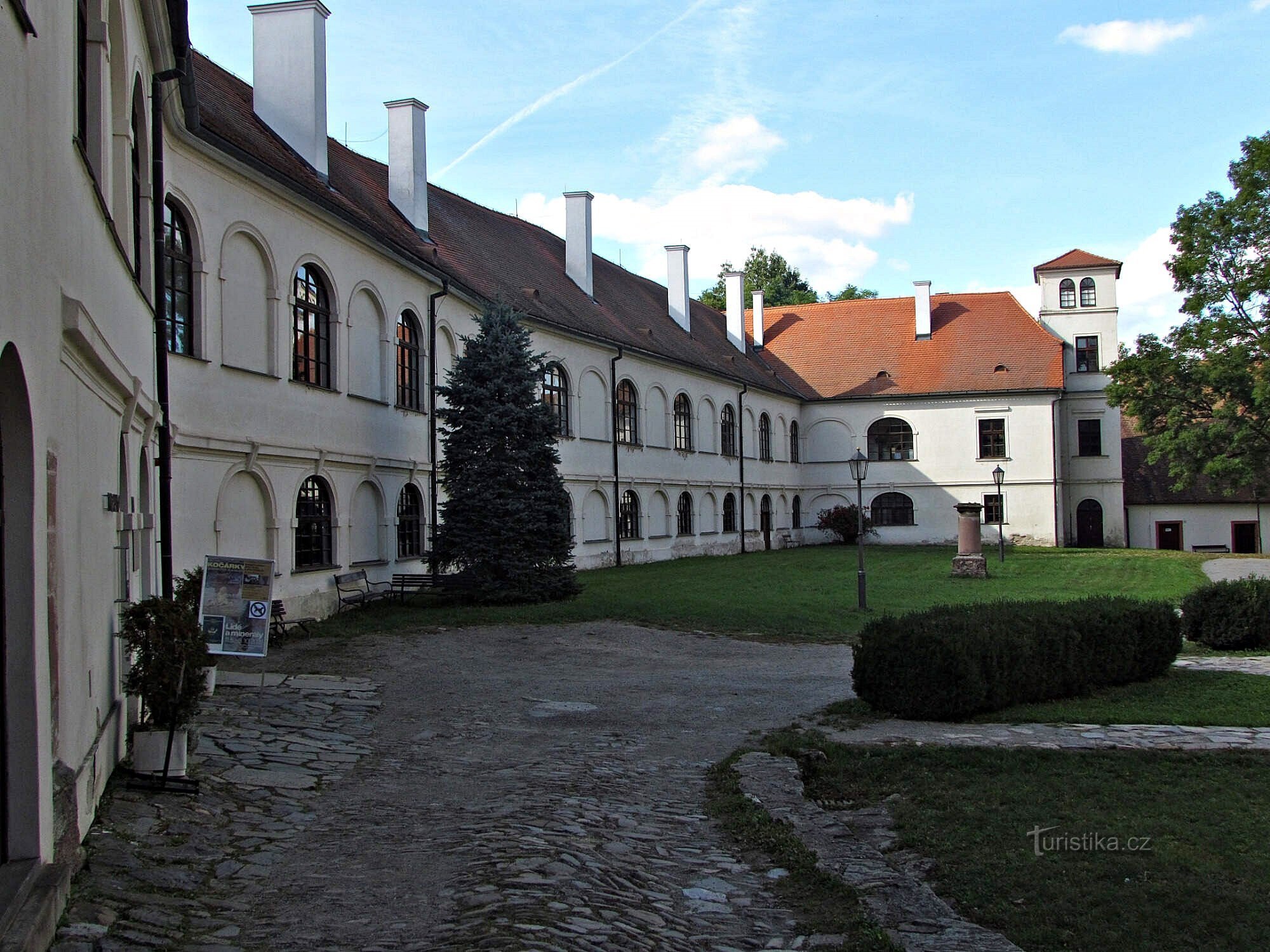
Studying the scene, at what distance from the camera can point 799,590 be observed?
88.8ft

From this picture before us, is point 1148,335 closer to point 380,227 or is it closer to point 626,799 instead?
point 380,227

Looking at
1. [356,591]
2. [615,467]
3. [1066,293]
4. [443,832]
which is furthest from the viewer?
[1066,293]

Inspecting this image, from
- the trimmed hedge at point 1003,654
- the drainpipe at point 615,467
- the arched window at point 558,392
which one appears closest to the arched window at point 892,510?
the drainpipe at point 615,467

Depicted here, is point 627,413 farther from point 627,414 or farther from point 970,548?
point 970,548

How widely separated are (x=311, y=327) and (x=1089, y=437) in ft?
134

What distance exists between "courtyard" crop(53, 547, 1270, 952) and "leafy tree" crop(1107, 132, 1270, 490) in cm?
2864

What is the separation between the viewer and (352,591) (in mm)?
20531

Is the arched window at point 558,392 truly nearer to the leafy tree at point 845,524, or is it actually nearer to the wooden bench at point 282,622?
the wooden bench at point 282,622

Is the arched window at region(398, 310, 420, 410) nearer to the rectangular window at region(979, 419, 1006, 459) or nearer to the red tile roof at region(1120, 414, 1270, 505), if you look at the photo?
the rectangular window at region(979, 419, 1006, 459)

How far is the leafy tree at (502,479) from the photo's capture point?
21.5 metres

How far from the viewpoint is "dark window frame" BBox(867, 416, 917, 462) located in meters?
51.4

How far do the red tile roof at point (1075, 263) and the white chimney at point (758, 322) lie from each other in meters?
12.6

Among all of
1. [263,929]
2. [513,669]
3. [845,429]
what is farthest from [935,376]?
[263,929]

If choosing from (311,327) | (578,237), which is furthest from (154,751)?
(578,237)
